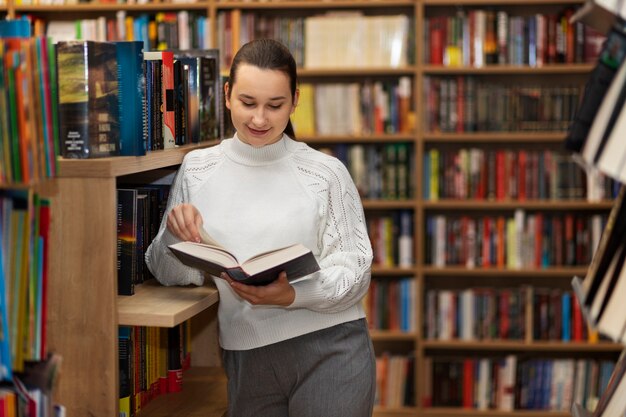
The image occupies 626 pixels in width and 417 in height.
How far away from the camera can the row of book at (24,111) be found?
1.27m

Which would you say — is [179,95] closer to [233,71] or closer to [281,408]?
[233,71]

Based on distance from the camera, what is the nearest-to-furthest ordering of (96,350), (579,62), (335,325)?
(96,350) < (335,325) < (579,62)

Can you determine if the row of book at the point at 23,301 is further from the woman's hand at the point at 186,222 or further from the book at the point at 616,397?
the book at the point at 616,397

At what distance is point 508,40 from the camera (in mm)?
4125

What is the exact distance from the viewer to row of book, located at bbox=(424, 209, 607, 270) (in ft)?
13.6

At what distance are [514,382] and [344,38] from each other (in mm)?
1720

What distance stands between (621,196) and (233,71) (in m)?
0.92

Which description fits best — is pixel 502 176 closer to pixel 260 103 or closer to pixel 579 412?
pixel 260 103

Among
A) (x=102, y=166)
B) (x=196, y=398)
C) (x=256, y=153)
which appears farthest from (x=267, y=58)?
(x=196, y=398)

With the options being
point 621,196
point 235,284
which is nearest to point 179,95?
point 235,284

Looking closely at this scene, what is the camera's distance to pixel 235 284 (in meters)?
1.79

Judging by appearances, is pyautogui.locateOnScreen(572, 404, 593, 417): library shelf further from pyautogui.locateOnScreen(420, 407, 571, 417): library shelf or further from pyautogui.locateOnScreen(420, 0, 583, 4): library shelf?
pyautogui.locateOnScreen(420, 0, 583, 4): library shelf

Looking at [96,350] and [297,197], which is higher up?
[297,197]

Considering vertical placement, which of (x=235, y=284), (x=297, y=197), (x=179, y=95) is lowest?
(x=235, y=284)
